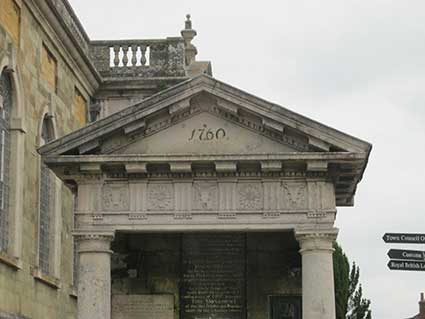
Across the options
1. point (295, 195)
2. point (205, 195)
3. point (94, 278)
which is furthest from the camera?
point (205, 195)

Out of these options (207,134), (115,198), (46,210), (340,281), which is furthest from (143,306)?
(340,281)

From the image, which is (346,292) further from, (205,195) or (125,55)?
(205,195)

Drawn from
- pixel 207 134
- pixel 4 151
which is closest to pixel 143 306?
pixel 207 134

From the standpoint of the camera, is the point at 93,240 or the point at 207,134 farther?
the point at 207,134

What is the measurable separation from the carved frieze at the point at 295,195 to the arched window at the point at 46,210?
10896 mm

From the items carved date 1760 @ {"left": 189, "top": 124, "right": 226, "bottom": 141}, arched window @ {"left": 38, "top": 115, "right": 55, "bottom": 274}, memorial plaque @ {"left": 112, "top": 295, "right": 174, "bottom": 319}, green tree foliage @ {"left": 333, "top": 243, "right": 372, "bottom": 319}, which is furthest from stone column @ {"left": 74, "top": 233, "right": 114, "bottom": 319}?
green tree foliage @ {"left": 333, "top": 243, "right": 372, "bottom": 319}

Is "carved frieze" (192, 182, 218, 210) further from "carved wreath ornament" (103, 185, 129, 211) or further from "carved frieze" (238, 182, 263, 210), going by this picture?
"carved wreath ornament" (103, 185, 129, 211)

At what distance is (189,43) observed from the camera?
37.2 meters

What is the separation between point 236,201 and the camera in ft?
64.5

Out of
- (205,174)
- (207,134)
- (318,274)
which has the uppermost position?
(207,134)

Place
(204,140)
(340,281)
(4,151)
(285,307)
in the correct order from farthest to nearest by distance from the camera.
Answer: (340,281) < (4,151) < (285,307) < (204,140)

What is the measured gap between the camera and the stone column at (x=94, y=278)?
63.4 feet

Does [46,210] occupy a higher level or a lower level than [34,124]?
lower

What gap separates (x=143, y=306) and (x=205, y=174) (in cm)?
318
